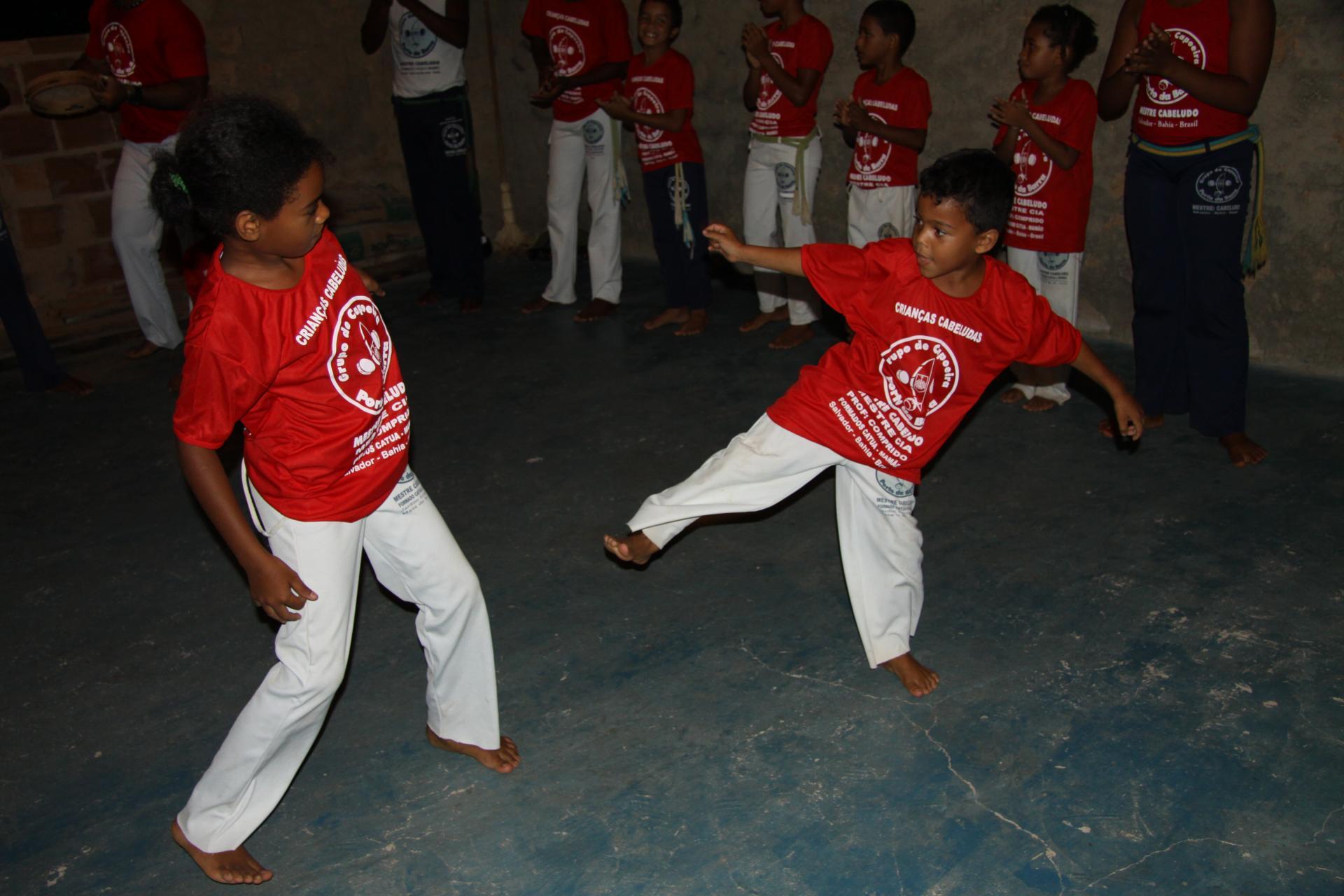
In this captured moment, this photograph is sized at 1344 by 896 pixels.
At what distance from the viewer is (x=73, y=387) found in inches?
211

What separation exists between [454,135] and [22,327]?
2.41 metres

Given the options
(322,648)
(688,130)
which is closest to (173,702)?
(322,648)

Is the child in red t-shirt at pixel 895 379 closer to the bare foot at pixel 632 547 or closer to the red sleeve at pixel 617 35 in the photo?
the bare foot at pixel 632 547

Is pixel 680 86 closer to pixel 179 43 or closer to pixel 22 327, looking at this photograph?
pixel 179 43

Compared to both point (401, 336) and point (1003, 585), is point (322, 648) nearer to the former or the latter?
point (1003, 585)

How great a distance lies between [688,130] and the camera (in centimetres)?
559

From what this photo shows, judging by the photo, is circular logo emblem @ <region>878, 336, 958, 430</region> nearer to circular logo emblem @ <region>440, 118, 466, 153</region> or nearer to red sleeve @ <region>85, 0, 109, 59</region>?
circular logo emblem @ <region>440, 118, 466, 153</region>

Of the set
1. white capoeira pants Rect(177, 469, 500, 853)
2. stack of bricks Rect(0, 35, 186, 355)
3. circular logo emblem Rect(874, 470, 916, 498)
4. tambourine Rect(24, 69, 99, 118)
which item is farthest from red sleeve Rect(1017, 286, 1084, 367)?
stack of bricks Rect(0, 35, 186, 355)

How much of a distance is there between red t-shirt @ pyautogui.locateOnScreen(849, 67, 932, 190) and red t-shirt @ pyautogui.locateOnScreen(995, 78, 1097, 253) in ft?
1.65

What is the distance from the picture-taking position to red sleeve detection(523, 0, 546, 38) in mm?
5840

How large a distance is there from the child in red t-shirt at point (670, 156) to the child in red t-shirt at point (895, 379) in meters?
2.88

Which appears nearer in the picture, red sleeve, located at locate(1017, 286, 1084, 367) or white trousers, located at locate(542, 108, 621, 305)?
red sleeve, located at locate(1017, 286, 1084, 367)

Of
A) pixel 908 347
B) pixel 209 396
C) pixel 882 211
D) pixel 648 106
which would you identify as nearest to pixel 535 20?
pixel 648 106

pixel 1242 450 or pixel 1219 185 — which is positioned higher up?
pixel 1219 185
